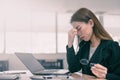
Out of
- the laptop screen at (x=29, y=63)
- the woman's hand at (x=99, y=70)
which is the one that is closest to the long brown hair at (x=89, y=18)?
the woman's hand at (x=99, y=70)

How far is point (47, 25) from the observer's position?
15.8 feet

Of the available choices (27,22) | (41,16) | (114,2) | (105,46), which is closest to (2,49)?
(27,22)

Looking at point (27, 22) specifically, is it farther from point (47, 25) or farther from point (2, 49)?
point (2, 49)

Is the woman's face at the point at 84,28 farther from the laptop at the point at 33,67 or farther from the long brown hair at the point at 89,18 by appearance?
the laptop at the point at 33,67

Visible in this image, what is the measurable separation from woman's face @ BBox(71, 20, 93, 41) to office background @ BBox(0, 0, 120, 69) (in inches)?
109

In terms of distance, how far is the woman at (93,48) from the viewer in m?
1.46

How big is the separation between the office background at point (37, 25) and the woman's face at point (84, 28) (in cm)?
277

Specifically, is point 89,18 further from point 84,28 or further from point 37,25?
point 37,25

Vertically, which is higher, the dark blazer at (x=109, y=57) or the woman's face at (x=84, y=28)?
the woman's face at (x=84, y=28)

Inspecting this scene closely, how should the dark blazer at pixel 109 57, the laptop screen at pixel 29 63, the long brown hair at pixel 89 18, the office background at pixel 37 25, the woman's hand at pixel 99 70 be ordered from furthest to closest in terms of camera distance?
the office background at pixel 37 25 < the laptop screen at pixel 29 63 < the long brown hair at pixel 89 18 < the dark blazer at pixel 109 57 < the woman's hand at pixel 99 70

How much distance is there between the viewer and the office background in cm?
449

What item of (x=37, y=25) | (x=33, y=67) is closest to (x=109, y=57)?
(x=33, y=67)

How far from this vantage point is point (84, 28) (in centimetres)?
169

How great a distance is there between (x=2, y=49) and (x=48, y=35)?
1007 millimetres
